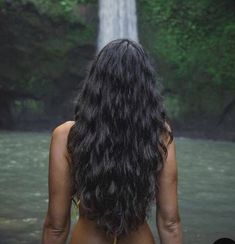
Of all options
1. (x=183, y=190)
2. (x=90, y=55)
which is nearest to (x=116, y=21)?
(x=90, y=55)

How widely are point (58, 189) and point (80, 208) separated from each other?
11 centimetres

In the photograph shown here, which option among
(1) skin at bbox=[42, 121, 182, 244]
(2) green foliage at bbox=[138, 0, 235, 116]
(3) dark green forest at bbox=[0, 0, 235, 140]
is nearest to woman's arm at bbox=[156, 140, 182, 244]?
(1) skin at bbox=[42, 121, 182, 244]

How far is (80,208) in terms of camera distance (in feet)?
7.72

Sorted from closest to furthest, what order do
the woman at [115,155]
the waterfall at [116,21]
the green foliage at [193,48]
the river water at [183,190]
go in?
the woman at [115,155] < the river water at [183,190] < the green foliage at [193,48] < the waterfall at [116,21]

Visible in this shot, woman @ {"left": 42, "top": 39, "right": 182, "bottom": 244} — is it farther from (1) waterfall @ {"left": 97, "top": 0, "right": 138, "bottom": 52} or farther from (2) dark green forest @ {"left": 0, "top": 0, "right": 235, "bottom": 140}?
(1) waterfall @ {"left": 97, "top": 0, "right": 138, "bottom": 52}

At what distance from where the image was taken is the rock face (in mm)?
16125

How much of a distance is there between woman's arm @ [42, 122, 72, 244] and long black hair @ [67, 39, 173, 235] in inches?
1.3

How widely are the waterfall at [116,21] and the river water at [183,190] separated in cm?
391

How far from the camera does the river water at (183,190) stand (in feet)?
20.0

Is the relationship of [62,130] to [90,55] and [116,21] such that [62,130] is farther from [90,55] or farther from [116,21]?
[90,55]

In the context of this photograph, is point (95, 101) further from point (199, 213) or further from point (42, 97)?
point (42, 97)

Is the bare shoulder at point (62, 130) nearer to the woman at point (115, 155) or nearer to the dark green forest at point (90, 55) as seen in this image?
the woman at point (115, 155)

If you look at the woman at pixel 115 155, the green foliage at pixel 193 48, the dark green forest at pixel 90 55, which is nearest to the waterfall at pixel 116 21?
the dark green forest at pixel 90 55

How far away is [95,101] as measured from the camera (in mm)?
2344
